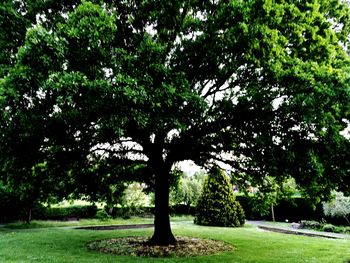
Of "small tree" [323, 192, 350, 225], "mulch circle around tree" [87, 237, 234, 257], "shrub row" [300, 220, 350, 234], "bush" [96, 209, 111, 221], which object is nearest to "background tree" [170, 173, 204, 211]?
"bush" [96, 209, 111, 221]

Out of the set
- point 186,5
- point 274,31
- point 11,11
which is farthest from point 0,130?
point 274,31

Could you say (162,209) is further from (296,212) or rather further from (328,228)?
(296,212)

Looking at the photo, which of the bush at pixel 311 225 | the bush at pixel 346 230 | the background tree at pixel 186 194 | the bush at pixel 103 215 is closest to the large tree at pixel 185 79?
the bush at pixel 346 230

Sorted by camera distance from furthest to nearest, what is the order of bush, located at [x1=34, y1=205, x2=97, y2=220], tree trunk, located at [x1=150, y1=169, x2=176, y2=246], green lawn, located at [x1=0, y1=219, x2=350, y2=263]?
bush, located at [x1=34, y1=205, x2=97, y2=220] → tree trunk, located at [x1=150, y1=169, x2=176, y2=246] → green lawn, located at [x1=0, y1=219, x2=350, y2=263]

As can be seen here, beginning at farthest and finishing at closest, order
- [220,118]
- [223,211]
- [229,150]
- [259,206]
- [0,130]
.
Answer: [223,211] → [259,206] → [229,150] → [220,118] → [0,130]

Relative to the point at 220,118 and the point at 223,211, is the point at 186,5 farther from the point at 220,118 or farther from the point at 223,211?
the point at 223,211

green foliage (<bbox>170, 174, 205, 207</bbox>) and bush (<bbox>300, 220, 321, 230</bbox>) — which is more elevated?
green foliage (<bbox>170, 174, 205, 207</bbox>)

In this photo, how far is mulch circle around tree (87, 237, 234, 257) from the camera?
42.3 feet

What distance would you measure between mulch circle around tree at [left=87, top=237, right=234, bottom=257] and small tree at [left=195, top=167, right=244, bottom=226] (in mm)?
9100

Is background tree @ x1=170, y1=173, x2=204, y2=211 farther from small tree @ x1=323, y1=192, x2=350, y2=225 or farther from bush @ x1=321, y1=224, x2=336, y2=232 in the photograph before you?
small tree @ x1=323, y1=192, x2=350, y2=225

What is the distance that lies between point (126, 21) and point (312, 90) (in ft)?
19.7

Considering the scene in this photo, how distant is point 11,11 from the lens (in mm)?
9711

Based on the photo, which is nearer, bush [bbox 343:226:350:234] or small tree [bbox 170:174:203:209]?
bush [bbox 343:226:350:234]

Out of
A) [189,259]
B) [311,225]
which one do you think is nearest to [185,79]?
[189,259]
